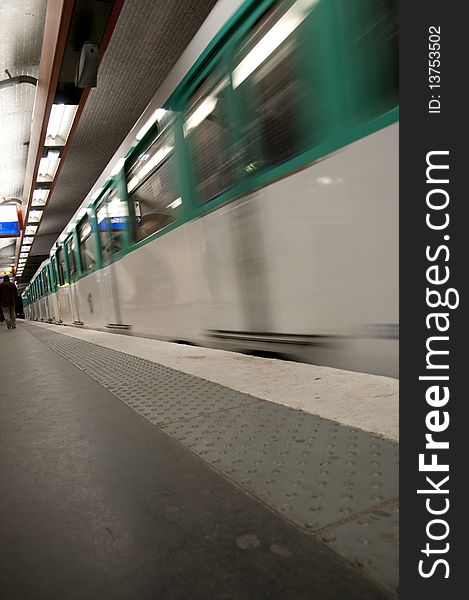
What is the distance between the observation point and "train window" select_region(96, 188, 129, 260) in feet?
18.6

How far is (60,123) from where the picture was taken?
26.9 feet

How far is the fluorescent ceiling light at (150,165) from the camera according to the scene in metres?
4.10

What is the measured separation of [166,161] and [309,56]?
7.17 ft

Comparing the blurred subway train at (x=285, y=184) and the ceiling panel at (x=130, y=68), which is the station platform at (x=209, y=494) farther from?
the ceiling panel at (x=130, y=68)

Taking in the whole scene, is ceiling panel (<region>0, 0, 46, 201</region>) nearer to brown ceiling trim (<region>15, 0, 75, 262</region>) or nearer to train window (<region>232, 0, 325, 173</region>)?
brown ceiling trim (<region>15, 0, 75, 262</region>)

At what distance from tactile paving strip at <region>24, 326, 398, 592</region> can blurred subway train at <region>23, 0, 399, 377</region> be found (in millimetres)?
647

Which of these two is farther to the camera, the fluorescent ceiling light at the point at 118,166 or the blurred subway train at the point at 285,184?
the fluorescent ceiling light at the point at 118,166

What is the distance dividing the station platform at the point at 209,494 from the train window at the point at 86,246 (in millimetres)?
5965

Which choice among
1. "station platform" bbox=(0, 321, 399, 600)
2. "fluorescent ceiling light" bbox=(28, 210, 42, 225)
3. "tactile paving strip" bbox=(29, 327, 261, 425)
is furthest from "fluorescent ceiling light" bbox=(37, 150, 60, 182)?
"station platform" bbox=(0, 321, 399, 600)

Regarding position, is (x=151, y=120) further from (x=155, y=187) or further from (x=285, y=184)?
(x=285, y=184)

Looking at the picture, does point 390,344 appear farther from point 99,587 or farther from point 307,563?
point 99,587

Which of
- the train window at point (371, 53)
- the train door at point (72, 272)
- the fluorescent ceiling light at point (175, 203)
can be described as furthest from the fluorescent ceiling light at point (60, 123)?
the train window at point (371, 53)

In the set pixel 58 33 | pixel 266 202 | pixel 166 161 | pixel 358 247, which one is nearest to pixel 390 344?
pixel 358 247

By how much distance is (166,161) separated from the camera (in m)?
4.07
